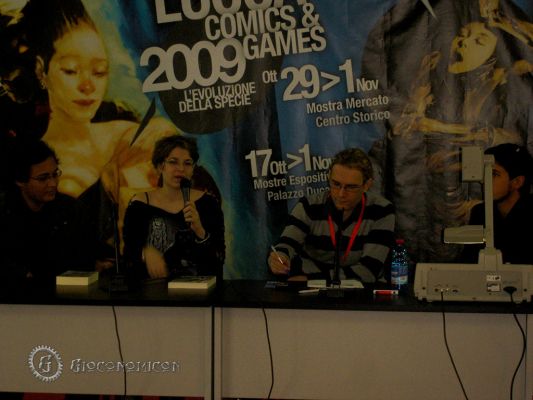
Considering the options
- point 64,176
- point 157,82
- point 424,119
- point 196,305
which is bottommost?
point 196,305

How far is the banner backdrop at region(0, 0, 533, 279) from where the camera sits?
3771 mm

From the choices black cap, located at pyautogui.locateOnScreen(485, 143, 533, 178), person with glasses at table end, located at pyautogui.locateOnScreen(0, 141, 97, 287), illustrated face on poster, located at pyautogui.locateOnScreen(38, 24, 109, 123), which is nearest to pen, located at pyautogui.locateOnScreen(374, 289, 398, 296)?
black cap, located at pyautogui.locateOnScreen(485, 143, 533, 178)

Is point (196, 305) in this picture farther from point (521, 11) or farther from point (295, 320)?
point (521, 11)

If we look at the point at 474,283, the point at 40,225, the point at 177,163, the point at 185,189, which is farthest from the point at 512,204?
the point at 40,225

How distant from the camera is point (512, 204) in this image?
377cm

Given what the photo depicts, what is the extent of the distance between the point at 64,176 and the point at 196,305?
174 cm

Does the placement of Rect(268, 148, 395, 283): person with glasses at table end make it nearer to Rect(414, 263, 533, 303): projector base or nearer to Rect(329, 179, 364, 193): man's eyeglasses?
Rect(329, 179, 364, 193): man's eyeglasses

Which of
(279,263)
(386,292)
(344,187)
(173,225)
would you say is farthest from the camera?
(173,225)

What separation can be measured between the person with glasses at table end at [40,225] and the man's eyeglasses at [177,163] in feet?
2.08

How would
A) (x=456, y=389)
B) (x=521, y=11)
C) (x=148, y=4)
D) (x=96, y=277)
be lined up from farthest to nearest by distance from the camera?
(x=148, y=4) → (x=521, y=11) → (x=96, y=277) → (x=456, y=389)

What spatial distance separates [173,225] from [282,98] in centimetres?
105

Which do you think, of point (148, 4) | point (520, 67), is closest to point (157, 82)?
point (148, 4)

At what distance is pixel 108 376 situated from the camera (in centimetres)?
286

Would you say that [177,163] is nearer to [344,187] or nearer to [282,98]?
[282,98]
